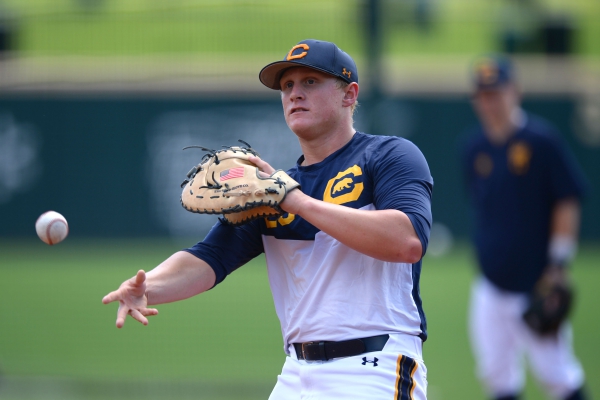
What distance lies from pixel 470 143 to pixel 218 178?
416 centimetres

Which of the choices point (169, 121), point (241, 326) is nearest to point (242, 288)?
point (241, 326)

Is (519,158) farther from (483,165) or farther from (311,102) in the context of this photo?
(311,102)

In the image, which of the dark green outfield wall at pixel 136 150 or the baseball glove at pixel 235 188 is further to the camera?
the dark green outfield wall at pixel 136 150

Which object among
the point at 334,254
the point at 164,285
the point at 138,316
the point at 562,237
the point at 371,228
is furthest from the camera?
the point at 562,237

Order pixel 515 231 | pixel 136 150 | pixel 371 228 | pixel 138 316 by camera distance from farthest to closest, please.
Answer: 1. pixel 136 150
2. pixel 515 231
3. pixel 138 316
4. pixel 371 228

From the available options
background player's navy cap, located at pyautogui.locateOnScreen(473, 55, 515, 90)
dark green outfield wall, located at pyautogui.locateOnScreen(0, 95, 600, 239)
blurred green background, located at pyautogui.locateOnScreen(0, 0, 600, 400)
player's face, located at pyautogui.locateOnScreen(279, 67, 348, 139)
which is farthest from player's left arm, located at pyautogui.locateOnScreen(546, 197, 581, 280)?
dark green outfield wall, located at pyautogui.locateOnScreen(0, 95, 600, 239)

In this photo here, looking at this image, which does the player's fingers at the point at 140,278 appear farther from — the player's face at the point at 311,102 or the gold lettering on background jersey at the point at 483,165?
the gold lettering on background jersey at the point at 483,165

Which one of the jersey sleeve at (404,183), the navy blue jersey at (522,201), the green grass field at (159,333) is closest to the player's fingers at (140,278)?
the jersey sleeve at (404,183)

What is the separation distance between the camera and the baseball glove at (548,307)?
583 cm

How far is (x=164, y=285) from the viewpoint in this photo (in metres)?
3.33

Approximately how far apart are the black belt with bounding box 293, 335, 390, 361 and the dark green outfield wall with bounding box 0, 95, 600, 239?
9.50 meters

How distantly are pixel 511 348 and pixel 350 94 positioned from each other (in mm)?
3356

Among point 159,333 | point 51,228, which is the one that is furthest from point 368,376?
point 159,333

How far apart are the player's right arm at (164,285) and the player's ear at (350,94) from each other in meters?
0.90
